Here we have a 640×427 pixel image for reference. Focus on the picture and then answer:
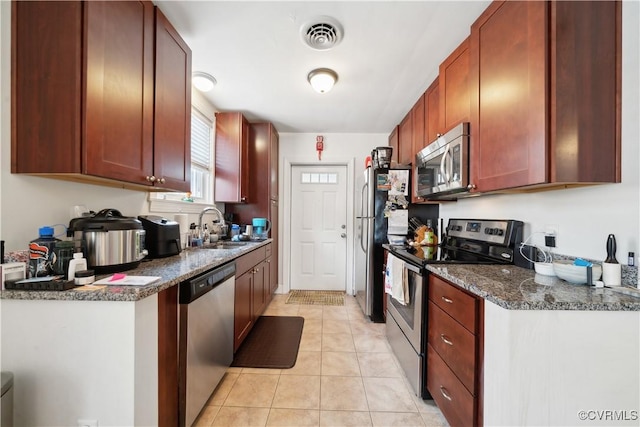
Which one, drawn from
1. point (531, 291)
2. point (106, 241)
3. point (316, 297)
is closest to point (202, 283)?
point (106, 241)

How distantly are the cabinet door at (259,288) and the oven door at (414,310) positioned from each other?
1.42 meters

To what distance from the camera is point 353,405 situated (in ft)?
5.21

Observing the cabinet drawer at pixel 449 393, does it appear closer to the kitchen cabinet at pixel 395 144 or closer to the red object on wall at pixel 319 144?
the kitchen cabinet at pixel 395 144

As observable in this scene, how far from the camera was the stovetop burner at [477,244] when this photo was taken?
162 cm

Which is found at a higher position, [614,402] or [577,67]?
[577,67]

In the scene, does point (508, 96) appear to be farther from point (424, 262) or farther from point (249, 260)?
point (249, 260)

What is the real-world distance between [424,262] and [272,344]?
1598 mm

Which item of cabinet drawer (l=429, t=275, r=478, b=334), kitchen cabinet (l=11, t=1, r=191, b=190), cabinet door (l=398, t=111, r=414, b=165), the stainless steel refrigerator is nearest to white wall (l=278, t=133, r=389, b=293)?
cabinet door (l=398, t=111, r=414, b=165)

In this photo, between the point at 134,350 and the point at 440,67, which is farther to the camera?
the point at 440,67

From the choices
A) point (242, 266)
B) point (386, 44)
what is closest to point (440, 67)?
point (386, 44)

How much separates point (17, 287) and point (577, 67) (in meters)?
2.53

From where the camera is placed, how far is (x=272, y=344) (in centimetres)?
230

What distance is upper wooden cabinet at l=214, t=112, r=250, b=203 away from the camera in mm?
3150

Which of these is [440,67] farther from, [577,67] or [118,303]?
[118,303]
